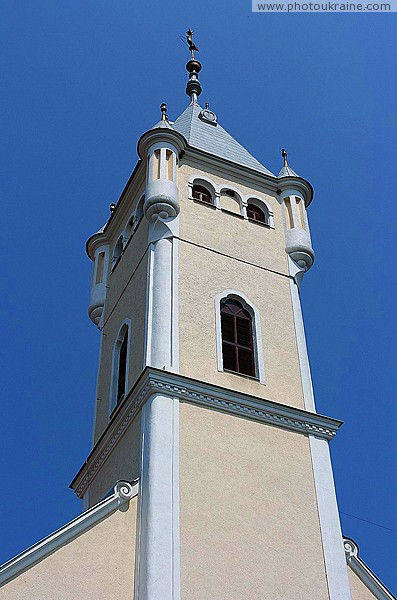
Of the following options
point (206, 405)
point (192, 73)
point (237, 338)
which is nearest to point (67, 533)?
point (206, 405)

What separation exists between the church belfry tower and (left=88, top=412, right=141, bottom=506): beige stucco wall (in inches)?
1.8

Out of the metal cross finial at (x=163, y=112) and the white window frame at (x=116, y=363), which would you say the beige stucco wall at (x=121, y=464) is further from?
the metal cross finial at (x=163, y=112)

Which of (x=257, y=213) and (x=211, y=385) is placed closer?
(x=211, y=385)

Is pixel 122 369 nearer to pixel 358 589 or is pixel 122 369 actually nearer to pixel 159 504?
pixel 159 504

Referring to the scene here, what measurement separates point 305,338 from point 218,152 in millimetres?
7172

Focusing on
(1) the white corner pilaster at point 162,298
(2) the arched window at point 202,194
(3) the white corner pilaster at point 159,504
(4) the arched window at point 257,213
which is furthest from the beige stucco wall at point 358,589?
(2) the arched window at point 202,194

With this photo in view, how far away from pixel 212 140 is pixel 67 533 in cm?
1446

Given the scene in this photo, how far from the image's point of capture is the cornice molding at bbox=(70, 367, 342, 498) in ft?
53.8

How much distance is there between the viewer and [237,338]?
1884 cm

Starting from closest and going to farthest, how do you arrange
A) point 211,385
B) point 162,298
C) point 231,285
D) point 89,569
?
point 89,569 → point 211,385 → point 162,298 → point 231,285

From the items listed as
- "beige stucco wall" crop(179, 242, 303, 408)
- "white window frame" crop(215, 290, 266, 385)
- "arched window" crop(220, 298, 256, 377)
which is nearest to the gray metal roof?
"beige stucco wall" crop(179, 242, 303, 408)

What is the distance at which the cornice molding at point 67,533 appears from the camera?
13133 mm

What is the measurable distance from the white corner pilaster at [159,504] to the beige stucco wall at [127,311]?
1.93 meters

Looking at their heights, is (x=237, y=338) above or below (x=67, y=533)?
above
